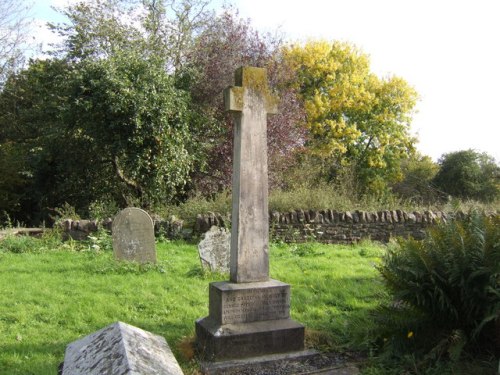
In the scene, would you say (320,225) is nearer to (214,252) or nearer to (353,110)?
(214,252)

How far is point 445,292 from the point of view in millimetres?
4488

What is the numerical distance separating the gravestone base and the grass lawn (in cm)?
29

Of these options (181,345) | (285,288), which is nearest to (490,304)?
(285,288)

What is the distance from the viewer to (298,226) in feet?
39.2

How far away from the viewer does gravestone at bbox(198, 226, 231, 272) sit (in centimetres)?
779

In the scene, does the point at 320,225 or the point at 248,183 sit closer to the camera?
the point at 248,183

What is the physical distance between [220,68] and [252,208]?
12061mm

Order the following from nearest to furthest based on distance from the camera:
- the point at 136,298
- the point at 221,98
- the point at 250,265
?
1. the point at 250,265
2. the point at 136,298
3. the point at 221,98

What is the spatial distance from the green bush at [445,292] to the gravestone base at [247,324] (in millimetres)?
976

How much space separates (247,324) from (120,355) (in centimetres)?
244

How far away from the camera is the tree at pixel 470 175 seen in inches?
898

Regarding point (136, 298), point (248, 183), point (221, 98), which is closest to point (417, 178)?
point (221, 98)

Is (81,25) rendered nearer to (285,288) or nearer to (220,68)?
(220,68)

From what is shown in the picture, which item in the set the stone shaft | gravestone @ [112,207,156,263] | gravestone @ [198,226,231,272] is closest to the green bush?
the stone shaft
